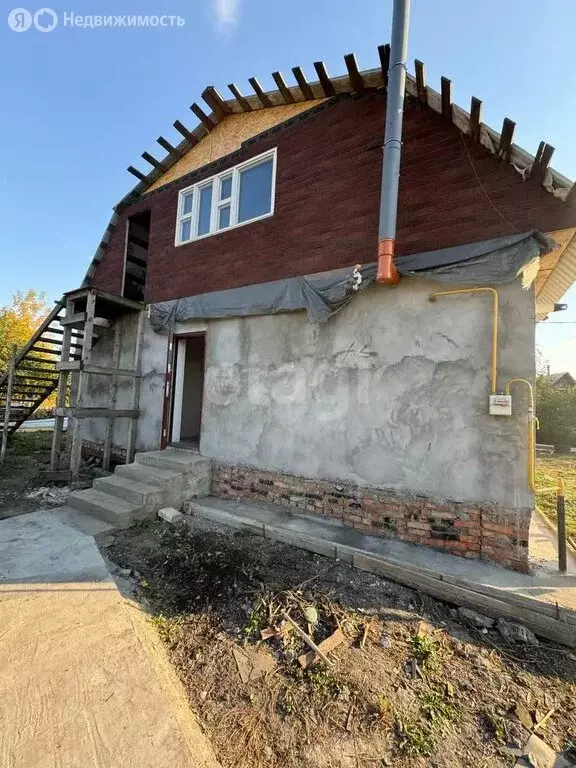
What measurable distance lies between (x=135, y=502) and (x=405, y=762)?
4346 mm

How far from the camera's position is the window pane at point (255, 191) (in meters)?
6.18

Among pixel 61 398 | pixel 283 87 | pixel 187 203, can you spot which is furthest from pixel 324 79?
pixel 61 398

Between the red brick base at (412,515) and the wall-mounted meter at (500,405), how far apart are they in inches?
42.4

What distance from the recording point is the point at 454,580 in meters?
3.44

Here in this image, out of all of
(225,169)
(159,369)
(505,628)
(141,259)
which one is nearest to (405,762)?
(505,628)

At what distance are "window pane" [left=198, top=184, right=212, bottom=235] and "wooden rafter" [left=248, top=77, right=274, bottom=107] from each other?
1797mm

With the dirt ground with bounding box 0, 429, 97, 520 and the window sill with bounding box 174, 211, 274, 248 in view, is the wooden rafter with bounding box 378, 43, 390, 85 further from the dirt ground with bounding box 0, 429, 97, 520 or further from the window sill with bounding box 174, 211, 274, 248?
A: the dirt ground with bounding box 0, 429, 97, 520

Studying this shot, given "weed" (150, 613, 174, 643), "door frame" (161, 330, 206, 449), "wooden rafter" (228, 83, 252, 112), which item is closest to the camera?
"weed" (150, 613, 174, 643)

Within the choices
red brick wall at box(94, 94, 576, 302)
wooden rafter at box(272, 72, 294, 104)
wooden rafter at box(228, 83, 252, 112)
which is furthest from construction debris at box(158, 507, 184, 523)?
wooden rafter at box(228, 83, 252, 112)

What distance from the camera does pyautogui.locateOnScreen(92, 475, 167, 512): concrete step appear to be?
16.7 feet

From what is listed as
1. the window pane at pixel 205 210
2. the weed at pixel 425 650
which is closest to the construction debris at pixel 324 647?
the weed at pixel 425 650

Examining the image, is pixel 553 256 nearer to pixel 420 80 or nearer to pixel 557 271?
pixel 557 271

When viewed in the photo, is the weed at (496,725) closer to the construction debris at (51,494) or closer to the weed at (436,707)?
the weed at (436,707)

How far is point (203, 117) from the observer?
681 cm
